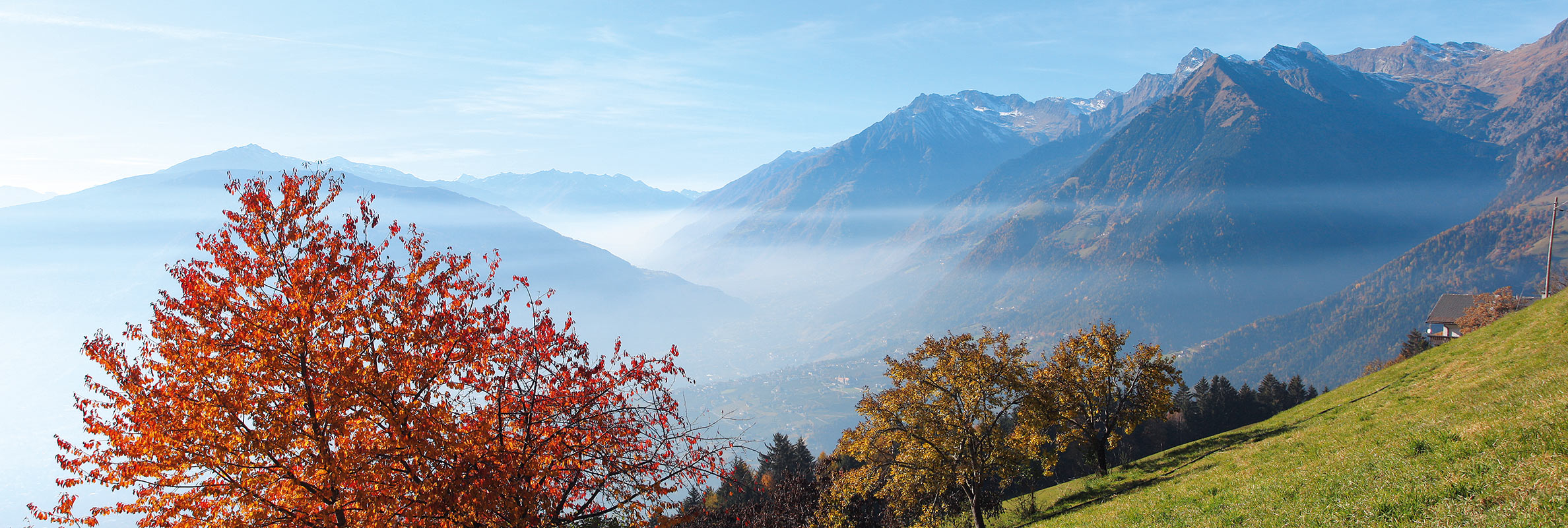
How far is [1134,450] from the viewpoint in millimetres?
89125

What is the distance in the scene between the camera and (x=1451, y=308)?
8600 centimetres

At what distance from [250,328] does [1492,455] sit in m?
24.1

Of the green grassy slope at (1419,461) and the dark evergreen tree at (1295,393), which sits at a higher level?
the green grassy slope at (1419,461)

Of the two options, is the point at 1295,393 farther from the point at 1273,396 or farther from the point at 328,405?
the point at 328,405

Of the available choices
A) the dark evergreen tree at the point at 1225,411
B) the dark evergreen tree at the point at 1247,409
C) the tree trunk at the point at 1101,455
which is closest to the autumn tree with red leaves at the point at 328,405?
the tree trunk at the point at 1101,455

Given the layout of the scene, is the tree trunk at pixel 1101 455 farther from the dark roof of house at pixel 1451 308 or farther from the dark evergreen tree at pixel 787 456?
the dark roof of house at pixel 1451 308

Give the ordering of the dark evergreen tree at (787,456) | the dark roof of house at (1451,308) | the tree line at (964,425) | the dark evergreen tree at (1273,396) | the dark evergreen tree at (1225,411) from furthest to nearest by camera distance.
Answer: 1. the dark evergreen tree at (1273,396)
2. the dark evergreen tree at (1225,411)
3. the dark roof of house at (1451,308)
4. the dark evergreen tree at (787,456)
5. the tree line at (964,425)

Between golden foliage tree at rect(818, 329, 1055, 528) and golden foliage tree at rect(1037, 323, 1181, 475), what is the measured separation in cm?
835

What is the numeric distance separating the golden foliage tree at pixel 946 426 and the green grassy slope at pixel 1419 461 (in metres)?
4.63

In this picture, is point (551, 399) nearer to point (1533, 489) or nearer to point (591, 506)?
point (591, 506)

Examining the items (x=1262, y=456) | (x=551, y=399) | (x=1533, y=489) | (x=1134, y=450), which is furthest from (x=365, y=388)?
(x=1134, y=450)

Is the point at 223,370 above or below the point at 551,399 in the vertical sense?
above

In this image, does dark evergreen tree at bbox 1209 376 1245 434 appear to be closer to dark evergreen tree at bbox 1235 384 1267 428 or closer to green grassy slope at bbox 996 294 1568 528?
dark evergreen tree at bbox 1235 384 1267 428

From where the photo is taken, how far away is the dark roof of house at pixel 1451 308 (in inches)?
3270
